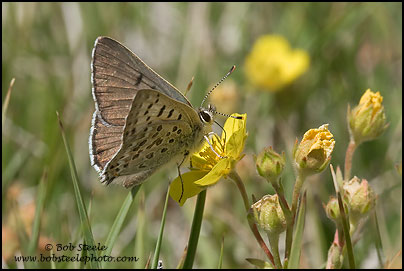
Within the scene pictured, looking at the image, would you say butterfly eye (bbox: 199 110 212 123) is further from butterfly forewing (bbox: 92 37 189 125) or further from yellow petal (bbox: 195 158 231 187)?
yellow petal (bbox: 195 158 231 187)

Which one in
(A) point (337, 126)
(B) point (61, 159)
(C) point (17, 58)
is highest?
(C) point (17, 58)

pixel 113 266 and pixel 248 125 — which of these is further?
pixel 248 125

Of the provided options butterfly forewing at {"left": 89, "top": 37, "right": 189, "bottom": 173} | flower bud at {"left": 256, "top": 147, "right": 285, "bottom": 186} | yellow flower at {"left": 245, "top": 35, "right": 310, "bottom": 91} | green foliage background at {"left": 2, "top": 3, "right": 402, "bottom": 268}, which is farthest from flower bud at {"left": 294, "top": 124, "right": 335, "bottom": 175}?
yellow flower at {"left": 245, "top": 35, "right": 310, "bottom": 91}

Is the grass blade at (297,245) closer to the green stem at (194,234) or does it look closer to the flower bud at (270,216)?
the flower bud at (270,216)

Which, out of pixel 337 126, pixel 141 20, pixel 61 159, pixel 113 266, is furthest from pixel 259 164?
pixel 141 20

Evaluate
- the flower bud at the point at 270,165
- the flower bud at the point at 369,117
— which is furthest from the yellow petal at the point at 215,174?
the flower bud at the point at 369,117

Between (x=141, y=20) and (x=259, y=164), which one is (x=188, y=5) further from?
(x=259, y=164)
